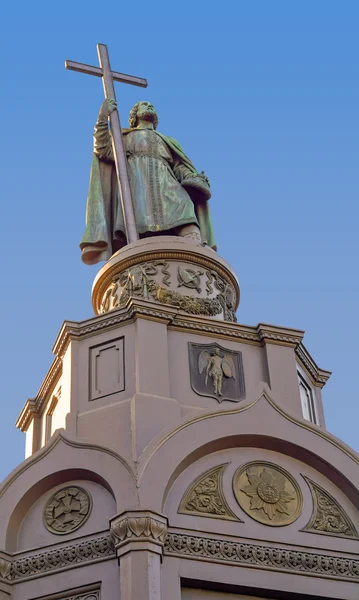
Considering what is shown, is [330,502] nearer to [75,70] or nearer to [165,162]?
[165,162]

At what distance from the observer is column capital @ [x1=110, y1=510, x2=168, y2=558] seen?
12016 millimetres

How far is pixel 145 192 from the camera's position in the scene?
57.7ft

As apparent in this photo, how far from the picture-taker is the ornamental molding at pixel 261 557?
1239 cm

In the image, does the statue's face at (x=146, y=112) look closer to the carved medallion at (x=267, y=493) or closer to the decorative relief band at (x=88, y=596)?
the carved medallion at (x=267, y=493)

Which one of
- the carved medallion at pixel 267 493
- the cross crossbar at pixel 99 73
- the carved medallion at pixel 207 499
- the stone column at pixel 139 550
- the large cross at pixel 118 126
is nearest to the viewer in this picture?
the stone column at pixel 139 550

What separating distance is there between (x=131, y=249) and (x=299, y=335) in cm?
287

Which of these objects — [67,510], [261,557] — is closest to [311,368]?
[261,557]

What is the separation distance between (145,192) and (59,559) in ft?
22.5

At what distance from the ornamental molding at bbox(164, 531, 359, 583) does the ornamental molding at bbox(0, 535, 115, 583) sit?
0.72 m

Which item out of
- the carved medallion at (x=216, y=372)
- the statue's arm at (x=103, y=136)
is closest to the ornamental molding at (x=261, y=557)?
the carved medallion at (x=216, y=372)

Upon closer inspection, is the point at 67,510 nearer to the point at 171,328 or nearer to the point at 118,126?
the point at 171,328

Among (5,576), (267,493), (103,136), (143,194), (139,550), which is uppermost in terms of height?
(103,136)

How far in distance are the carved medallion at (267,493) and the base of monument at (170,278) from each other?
287cm

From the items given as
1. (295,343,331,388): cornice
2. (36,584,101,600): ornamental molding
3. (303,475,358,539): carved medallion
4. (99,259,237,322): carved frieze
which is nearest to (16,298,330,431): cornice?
(295,343,331,388): cornice
